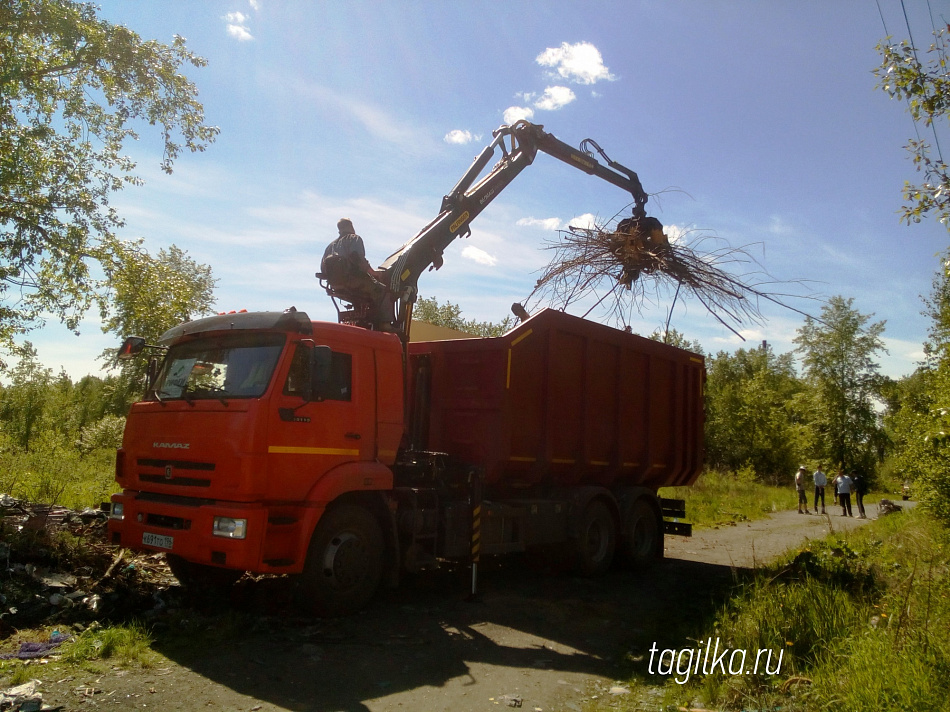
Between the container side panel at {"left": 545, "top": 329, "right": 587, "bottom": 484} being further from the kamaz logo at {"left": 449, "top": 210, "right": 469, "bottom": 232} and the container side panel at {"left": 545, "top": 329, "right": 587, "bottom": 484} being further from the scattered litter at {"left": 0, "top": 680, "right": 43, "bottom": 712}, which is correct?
the scattered litter at {"left": 0, "top": 680, "right": 43, "bottom": 712}

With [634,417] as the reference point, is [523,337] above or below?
above

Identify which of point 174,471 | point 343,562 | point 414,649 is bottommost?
point 414,649

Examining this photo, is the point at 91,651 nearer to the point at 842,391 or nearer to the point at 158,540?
the point at 158,540

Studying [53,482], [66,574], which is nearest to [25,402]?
[53,482]

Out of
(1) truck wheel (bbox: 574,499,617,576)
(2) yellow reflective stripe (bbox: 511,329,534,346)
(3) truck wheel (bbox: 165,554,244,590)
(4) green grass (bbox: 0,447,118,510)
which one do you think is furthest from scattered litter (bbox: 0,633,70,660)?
(1) truck wheel (bbox: 574,499,617,576)

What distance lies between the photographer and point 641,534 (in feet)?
32.5

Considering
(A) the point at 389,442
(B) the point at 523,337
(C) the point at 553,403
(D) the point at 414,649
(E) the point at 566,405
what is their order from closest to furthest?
(D) the point at 414,649, (A) the point at 389,442, (B) the point at 523,337, (C) the point at 553,403, (E) the point at 566,405

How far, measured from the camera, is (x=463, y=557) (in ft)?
24.2

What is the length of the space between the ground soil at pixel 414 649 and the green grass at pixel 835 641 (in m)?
0.47

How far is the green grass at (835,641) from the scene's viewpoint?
391 centimetres

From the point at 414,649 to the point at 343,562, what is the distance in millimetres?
1101

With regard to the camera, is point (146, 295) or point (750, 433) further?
point (750, 433)

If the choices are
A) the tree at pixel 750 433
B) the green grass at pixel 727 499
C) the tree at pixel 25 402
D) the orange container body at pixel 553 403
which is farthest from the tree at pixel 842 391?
the tree at pixel 25 402

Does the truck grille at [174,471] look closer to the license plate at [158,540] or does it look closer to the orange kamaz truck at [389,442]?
the orange kamaz truck at [389,442]
